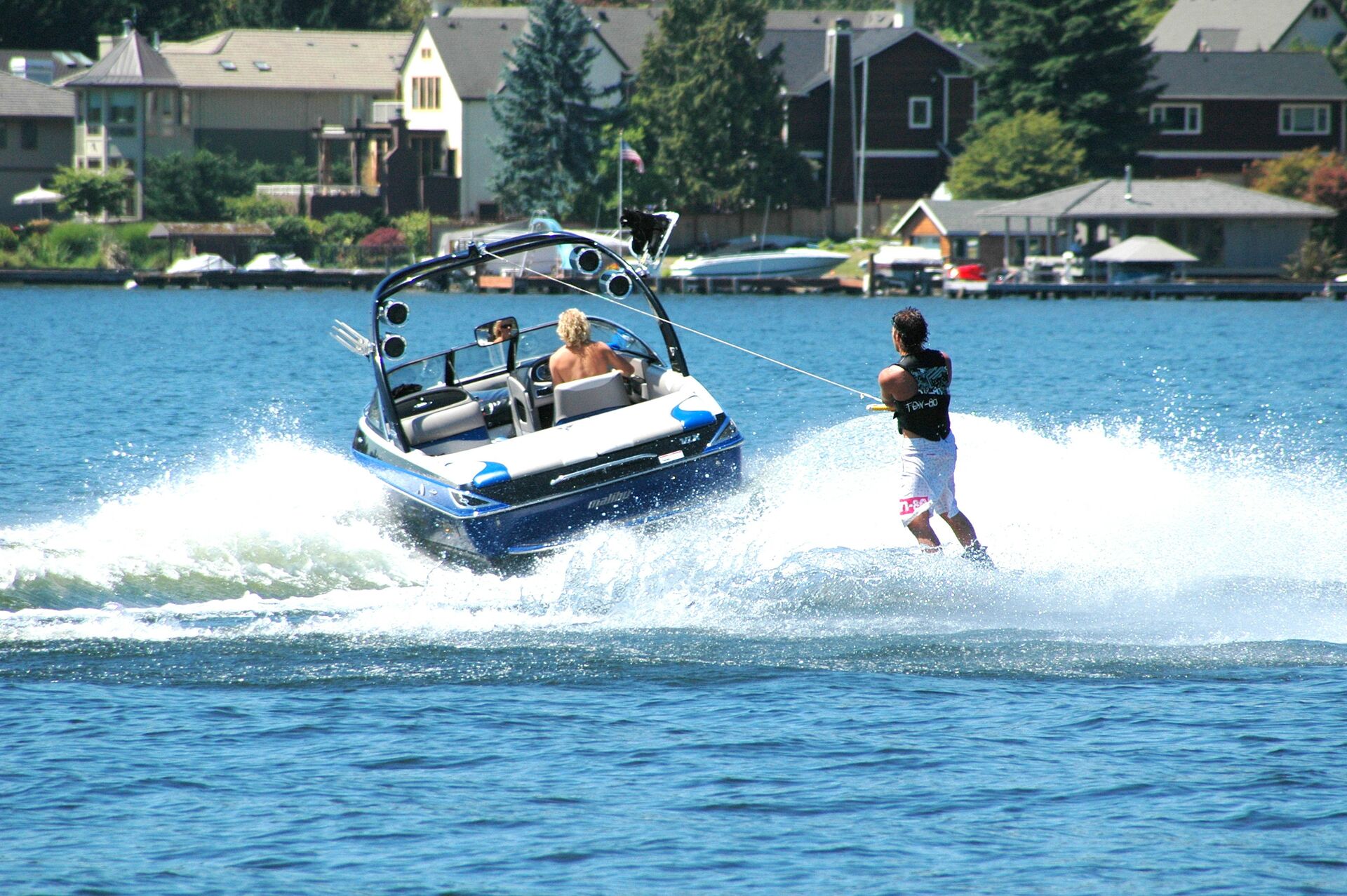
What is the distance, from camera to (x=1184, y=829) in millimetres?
8070

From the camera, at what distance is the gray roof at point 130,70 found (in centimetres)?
8319

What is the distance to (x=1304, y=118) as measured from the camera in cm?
8012

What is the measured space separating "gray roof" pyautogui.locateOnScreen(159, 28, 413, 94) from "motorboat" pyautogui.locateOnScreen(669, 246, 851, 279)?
25.8m

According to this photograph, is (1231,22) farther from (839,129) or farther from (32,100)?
(32,100)

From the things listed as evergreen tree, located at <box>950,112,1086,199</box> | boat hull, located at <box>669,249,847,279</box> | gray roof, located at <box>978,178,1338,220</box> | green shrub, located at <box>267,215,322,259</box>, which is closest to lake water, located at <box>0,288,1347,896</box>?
gray roof, located at <box>978,178,1338,220</box>

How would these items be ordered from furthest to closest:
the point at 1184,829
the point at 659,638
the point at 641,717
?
1. the point at 659,638
2. the point at 641,717
3. the point at 1184,829

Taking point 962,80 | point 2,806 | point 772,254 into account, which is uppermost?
point 962,80

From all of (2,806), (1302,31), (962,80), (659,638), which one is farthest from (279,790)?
(1302,31)

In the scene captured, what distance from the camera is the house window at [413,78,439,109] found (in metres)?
82.8

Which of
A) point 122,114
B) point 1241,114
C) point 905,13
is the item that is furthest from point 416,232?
point 1241,114

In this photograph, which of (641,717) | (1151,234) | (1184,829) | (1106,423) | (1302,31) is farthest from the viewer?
(1302,31)

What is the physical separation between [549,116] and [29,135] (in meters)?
30.1

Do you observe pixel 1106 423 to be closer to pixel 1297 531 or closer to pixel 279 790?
pixel 1297 531

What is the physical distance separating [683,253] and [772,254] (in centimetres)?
760
